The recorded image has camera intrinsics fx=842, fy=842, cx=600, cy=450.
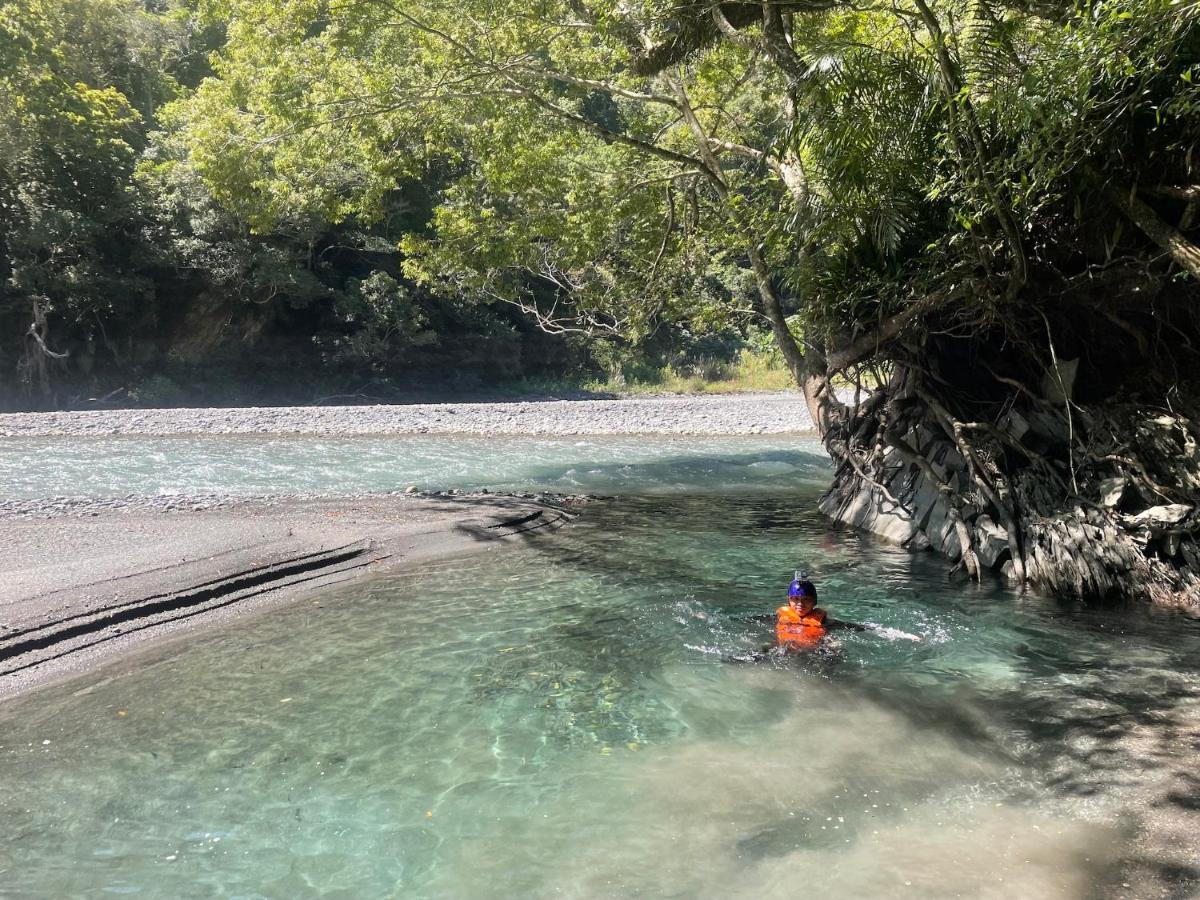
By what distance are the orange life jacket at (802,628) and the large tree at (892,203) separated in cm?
343

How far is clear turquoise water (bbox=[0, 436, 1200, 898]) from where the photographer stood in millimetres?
4293

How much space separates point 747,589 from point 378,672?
4294mm

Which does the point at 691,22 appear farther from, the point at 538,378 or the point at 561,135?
the point at 538,378

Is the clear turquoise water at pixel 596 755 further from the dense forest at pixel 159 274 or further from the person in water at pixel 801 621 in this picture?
the dense forest at pixel 159 274

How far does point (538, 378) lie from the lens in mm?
40875

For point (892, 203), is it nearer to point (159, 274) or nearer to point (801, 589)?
point (801, 589)

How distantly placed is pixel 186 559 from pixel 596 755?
19.5 feet

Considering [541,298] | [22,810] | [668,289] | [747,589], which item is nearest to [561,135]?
[668,289]

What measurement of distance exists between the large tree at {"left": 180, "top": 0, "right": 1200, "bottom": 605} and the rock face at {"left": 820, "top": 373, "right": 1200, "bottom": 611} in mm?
32

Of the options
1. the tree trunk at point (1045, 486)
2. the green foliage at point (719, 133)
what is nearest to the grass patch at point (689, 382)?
the green foliage at point (719, 133)

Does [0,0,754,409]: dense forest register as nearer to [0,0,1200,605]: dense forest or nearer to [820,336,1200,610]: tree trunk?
[0,0,1200,605]: dense forest

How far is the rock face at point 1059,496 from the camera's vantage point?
858 cm

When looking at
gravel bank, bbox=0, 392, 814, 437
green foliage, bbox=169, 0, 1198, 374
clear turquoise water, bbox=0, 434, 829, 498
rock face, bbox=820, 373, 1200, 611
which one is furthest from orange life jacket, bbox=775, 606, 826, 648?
gravel bank, bbox=0, 392, 814, 437

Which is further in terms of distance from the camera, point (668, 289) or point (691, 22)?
point (668, 289)
